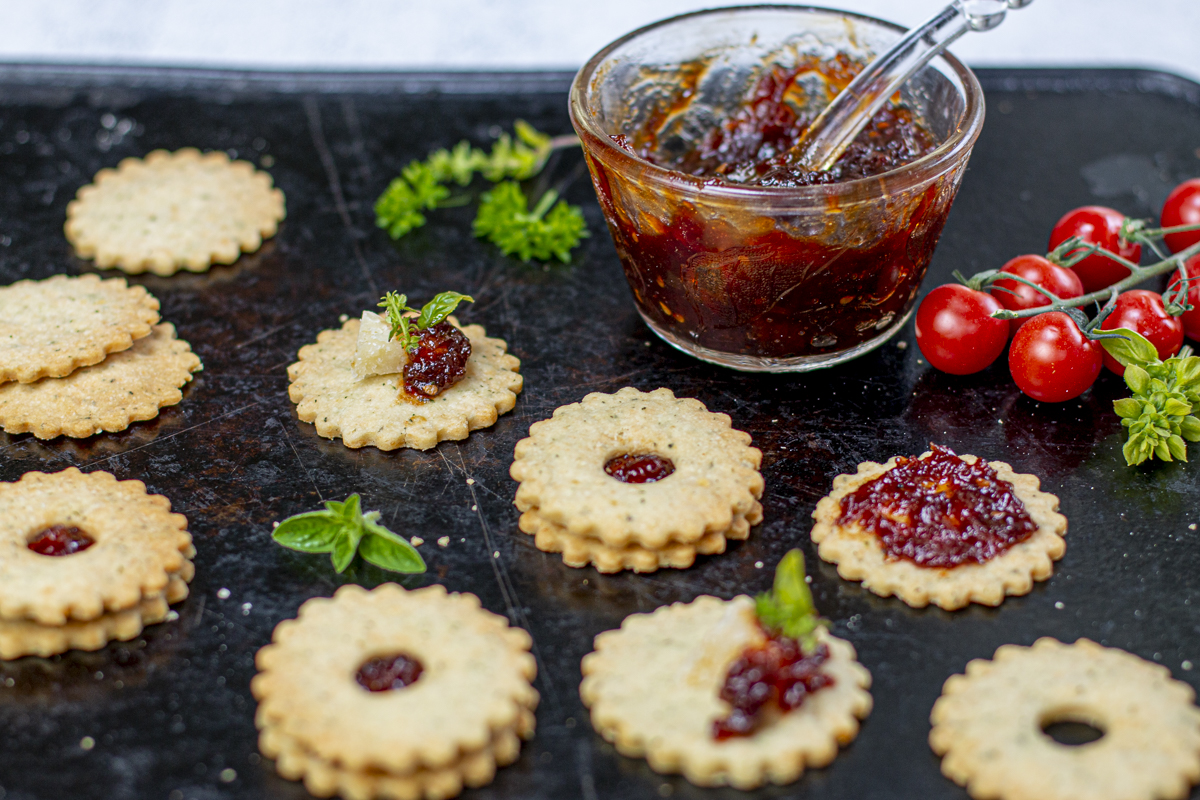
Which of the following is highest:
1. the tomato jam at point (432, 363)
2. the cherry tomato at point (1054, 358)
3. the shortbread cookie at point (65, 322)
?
the cherry tomato at point (1054, 358)

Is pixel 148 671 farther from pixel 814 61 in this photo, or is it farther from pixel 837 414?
pixel 814 61

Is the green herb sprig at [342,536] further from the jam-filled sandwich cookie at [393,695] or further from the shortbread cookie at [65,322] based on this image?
the shortbread cookie at [65,322]

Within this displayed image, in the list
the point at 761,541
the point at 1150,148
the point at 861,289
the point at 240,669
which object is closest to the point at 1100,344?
the point at 861,289

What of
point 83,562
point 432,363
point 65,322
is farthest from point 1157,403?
point 65,322

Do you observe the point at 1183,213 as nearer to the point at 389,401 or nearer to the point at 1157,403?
the point at 1157,403

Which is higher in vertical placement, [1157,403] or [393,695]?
[1157,403]

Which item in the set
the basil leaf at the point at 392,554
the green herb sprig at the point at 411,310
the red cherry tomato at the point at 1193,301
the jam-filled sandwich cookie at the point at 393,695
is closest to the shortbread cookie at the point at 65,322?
the green herb sprig at the point at 411,310

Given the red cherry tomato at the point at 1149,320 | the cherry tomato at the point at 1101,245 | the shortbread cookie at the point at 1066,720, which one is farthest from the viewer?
the cherry tomato at the point at 1101,245
